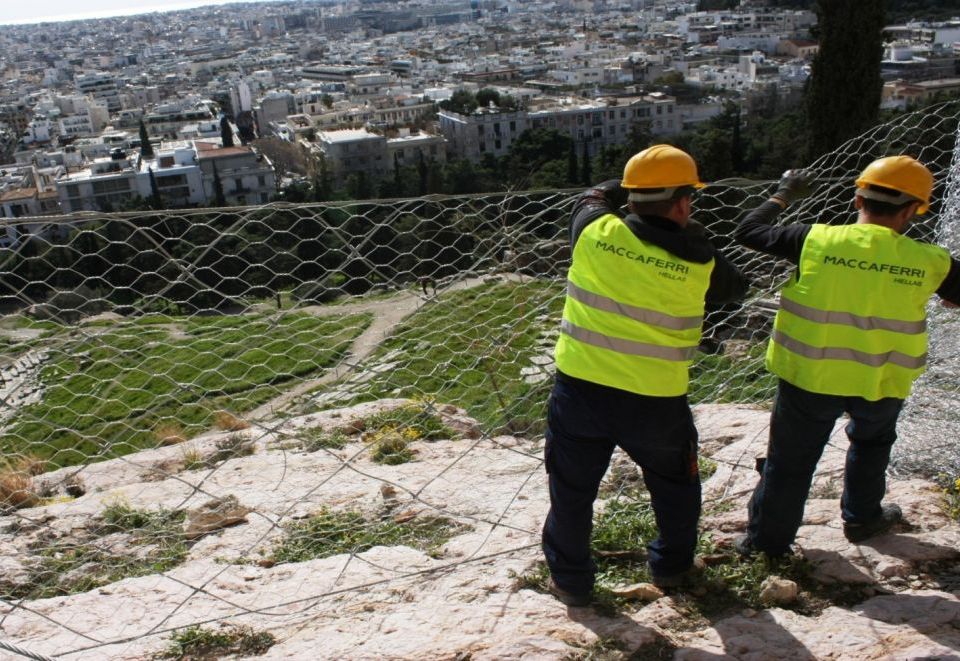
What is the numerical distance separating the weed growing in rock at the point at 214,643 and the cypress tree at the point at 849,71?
1256cm

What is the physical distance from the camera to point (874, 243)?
196 centimetres

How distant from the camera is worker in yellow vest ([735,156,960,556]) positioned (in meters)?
1.97

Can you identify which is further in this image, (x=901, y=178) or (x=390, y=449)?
(x=390, y=449)

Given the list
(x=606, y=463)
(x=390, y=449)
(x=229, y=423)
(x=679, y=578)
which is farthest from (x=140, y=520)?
(x=679, y=578)

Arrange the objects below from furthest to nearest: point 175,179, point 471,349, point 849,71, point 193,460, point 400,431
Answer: point 175,179 → point 849,71 → point 471,349 → point 400,431 → point 193,460

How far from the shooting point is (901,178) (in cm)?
197

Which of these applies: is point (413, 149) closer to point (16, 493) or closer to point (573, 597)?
point (16, 493)

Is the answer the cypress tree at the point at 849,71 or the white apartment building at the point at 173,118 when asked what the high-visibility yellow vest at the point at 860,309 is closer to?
the cypress tree at the point at 849,71

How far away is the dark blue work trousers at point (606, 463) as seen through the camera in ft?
6.48

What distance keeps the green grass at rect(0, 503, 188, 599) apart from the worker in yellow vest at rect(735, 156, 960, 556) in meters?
1.72

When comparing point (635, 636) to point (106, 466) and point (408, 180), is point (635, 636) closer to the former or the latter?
point (106, 466)

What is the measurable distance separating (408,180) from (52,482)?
84.0ft

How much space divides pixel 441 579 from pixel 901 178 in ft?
4.81

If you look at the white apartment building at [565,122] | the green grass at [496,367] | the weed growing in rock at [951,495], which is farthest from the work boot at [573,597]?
the white apartment building at [565,122]
